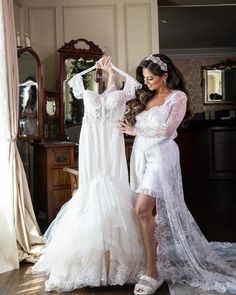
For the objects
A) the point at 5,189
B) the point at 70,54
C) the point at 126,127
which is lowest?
the point at 5,189

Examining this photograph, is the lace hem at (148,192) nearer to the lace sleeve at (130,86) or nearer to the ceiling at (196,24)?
the lace sleeve at (130,86)

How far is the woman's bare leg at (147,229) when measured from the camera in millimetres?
2506

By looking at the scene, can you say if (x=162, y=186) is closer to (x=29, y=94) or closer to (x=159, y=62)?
(x=159, y=62)

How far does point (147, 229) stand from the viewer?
252 centimetres

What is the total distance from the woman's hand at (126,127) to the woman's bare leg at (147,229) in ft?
1.34

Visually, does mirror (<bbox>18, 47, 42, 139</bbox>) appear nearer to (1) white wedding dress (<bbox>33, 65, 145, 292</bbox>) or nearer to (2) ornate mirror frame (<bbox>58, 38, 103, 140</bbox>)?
(2) ornate mirror frame (<bbox>58, 38, 103, 140</bbox>)

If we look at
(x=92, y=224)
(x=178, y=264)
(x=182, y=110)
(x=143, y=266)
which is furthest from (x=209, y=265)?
(x=182, y=110)

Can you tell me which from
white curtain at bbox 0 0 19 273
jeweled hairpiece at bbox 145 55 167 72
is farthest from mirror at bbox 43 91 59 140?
jeweled hairpiece at bbox 145 55 167 72

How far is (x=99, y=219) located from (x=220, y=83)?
7.13m

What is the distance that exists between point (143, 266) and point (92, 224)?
42cm

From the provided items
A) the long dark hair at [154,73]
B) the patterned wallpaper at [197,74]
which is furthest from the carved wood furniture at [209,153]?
the long dark hair at [154,73]

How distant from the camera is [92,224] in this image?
2.51 metres

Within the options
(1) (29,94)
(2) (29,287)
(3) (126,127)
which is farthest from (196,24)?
(2) (29,287)

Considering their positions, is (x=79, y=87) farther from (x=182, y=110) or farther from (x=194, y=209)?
(x=194, y=209)
